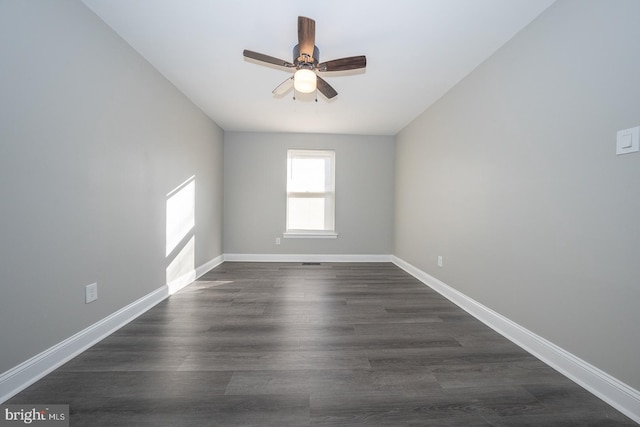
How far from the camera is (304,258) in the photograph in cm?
465

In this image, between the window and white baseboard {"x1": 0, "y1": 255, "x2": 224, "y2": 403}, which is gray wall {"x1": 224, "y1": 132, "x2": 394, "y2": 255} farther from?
white baseboard {"x1": 0, "y1": 255, "x2": 224, "y2": 403}

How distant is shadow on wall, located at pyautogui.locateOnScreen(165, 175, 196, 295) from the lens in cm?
281

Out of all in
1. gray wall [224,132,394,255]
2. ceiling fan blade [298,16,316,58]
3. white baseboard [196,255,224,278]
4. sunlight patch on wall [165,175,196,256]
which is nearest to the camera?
ceiling fan blade [298,16,316,58]

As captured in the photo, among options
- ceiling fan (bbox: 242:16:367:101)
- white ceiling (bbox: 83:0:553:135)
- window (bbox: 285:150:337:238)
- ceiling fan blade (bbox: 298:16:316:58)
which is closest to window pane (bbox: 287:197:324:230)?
window (bbox: 285:150:337:238)

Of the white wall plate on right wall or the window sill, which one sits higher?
the white wall plate on right wall

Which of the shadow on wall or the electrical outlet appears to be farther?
the shadow on wall

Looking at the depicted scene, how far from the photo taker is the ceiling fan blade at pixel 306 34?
1.66m

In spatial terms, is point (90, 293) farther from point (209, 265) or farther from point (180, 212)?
point (209, 265)

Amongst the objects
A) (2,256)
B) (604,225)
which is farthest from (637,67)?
(2,256)

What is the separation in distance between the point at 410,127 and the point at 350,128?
98cm

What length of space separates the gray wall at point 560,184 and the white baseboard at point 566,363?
49 mm

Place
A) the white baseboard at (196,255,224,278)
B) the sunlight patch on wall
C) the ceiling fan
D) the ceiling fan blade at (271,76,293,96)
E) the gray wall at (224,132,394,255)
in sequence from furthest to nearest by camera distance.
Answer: the gray wall at (224,132,394,255), the white baseboard at (196,255,224,278), the sunlight patch on wall, the ceiling fan blade at (271,76,293,96), the ceiling fan

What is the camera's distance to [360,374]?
4.85ft

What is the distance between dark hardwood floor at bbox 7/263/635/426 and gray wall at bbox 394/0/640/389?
1.18 feet
